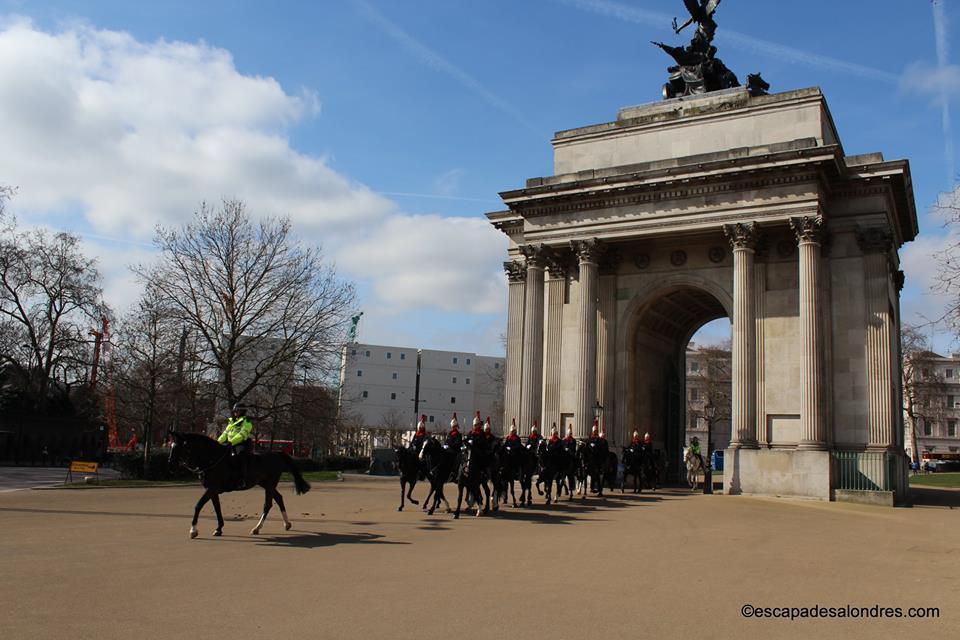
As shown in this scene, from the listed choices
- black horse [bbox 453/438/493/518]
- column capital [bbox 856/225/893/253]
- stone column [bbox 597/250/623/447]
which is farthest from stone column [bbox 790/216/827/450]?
black horse [bbox 453/438/493/518]

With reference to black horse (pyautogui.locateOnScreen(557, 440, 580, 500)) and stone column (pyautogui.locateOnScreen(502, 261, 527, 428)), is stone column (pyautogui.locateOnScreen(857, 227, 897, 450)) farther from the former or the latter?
stone column (pyautogui.locateOnScreen(502, 261, 527, 428))

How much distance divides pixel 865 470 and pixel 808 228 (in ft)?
27.6

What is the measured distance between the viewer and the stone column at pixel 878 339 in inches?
1069

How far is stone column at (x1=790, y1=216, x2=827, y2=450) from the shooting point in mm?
26453

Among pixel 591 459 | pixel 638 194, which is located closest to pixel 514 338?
pixel 638 194

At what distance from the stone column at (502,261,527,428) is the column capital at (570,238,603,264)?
12.3ft

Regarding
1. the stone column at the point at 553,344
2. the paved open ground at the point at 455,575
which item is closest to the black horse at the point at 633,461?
the stone column at the point at 553,344

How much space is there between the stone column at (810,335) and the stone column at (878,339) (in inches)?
68.4

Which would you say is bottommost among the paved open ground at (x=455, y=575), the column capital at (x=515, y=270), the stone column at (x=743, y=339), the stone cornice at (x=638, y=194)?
Answer: the paved open ground at (x=455, y=575)

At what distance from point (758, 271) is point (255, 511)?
66.9 feet

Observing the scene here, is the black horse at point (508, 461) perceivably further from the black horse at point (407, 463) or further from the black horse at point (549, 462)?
the black horse at point (407, 463)

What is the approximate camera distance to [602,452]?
2405cm

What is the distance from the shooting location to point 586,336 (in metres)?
31.2

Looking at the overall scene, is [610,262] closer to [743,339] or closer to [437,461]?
[743,339]
